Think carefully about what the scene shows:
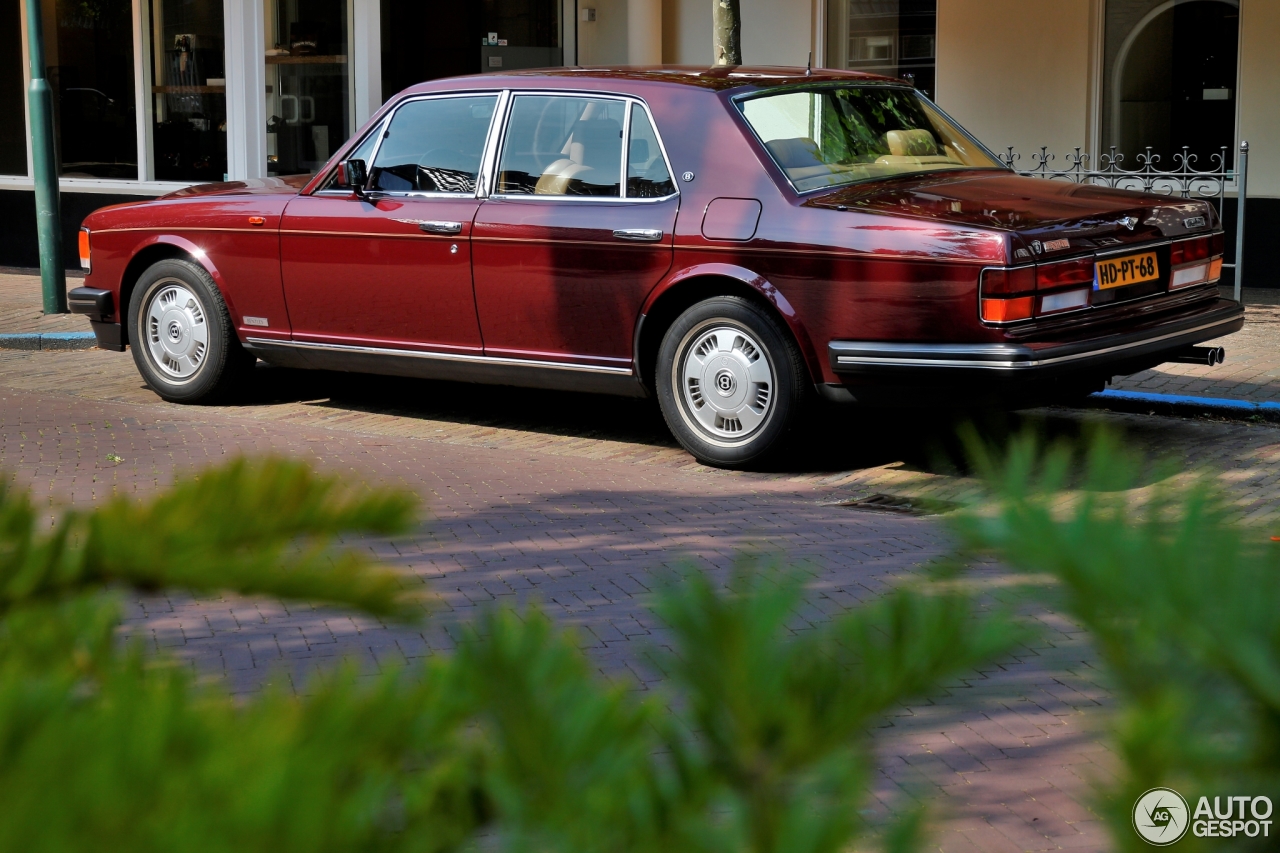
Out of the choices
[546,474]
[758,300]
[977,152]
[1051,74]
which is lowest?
[546,474]

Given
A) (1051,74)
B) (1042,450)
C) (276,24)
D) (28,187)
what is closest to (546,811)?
(1042,450)

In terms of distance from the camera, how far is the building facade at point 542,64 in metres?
13.6

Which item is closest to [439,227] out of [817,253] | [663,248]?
[663,248]

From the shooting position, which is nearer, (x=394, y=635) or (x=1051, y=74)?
(x=394, y=635)

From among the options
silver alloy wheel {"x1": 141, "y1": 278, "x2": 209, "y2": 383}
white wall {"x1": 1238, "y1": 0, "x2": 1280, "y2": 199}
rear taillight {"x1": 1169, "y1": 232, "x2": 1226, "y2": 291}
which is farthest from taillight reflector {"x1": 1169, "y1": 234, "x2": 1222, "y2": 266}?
white wall {"x1": 1238, "y1": 0, "x2": 1280, "y2": 199}

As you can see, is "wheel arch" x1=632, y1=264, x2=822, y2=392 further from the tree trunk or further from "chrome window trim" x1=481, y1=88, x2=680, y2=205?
the tree trunk

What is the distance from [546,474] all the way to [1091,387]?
2.52 m

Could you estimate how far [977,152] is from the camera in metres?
8.00

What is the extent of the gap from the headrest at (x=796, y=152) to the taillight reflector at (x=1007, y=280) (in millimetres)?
1249

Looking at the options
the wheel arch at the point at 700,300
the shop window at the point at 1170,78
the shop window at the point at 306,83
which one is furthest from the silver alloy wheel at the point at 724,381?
the shop window at the point at 306,83

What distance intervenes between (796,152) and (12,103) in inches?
482

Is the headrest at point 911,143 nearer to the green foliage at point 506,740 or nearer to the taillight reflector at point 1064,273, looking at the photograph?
the taillight reflector at point 1064,273

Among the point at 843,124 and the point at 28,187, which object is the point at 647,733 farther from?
the point at 28,187

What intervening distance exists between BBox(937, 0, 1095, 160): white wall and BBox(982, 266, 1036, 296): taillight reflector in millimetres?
8393
